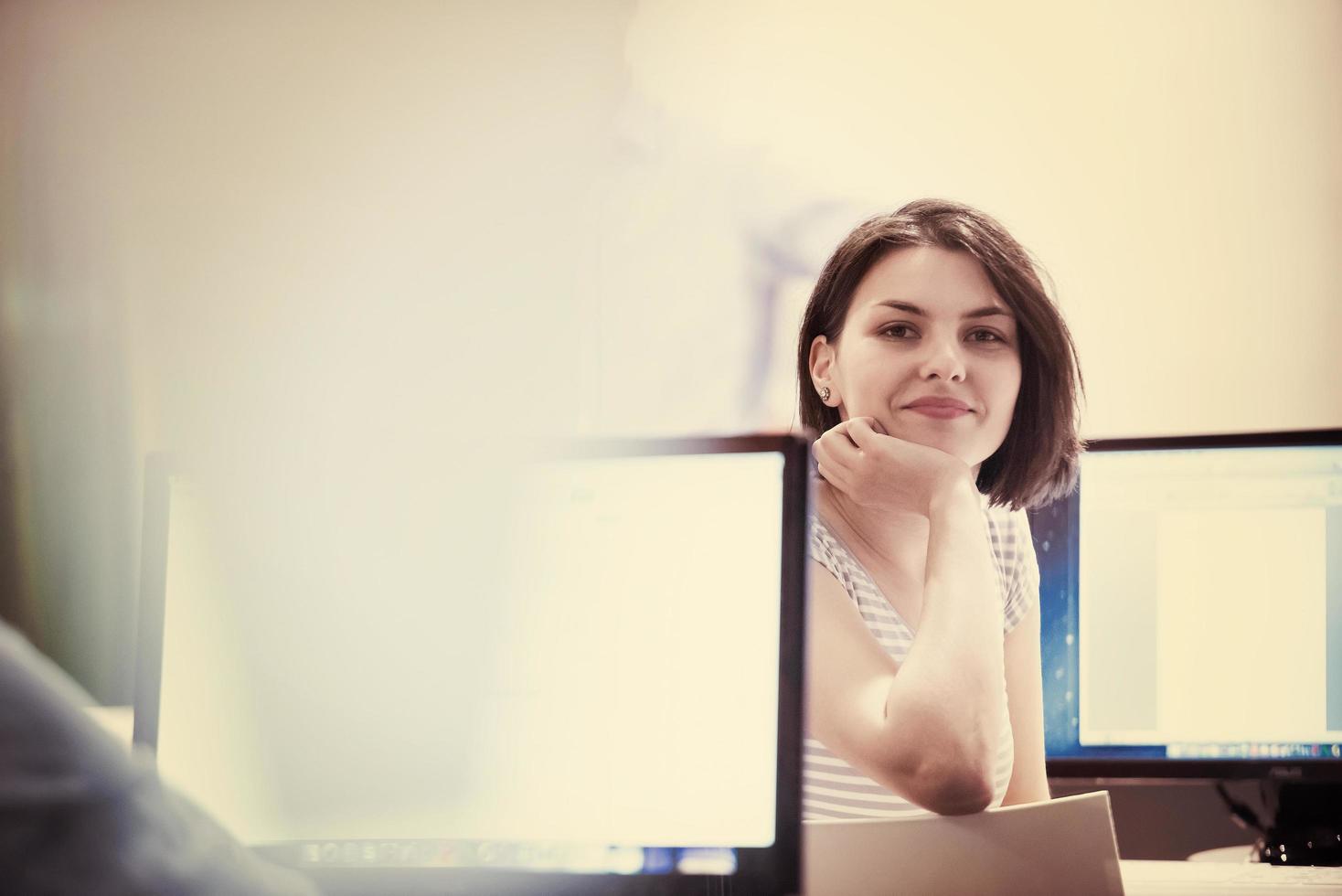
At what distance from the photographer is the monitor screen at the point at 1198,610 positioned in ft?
3.07

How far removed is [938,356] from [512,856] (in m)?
0.57

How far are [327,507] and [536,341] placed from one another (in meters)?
0.87

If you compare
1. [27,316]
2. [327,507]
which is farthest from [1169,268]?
[27,316]

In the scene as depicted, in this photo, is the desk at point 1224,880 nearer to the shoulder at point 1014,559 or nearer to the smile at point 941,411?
the shoulder at point 1014,559

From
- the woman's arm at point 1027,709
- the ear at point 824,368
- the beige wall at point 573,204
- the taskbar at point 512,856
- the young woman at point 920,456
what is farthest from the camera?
the beige wall at point 573,204

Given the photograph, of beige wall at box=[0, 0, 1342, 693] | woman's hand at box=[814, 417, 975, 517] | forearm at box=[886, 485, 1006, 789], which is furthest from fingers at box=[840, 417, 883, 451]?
beige wall at box=[0, 0, 1342, 693]

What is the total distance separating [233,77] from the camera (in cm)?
162

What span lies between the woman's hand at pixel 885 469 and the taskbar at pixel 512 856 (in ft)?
1.10

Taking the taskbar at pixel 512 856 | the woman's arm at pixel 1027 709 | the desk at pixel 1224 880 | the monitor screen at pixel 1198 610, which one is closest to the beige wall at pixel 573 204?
the monitor screen at pixel 1198 610

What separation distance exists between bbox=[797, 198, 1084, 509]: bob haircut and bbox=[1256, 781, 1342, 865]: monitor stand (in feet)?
1.14

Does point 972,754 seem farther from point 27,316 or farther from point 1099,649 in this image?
point 27,316

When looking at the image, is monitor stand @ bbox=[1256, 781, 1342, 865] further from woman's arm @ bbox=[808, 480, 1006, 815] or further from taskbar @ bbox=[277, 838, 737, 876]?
taskbar @ bbox=[277, 838, 737, 876]

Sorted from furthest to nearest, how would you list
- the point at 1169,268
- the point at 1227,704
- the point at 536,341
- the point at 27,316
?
1. the point at 27,316
2. the point at 536,341
3. the point at 1169,268
4. the point at 1227,704

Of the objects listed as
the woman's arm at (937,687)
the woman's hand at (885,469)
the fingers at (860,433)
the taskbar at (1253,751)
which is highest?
the fingers at (860,433)
